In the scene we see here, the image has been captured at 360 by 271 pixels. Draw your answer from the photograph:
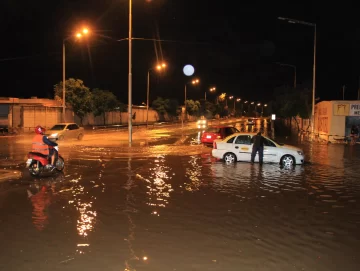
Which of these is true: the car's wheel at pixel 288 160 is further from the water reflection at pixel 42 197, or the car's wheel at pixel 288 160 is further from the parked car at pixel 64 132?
the parked car at pixel 64 132

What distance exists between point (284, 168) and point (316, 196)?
557 centimetres

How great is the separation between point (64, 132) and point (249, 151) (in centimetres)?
1707

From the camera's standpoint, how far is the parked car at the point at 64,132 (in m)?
29.3

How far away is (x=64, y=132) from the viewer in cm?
3027

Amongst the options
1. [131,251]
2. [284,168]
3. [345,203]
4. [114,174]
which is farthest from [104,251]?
[284,168]

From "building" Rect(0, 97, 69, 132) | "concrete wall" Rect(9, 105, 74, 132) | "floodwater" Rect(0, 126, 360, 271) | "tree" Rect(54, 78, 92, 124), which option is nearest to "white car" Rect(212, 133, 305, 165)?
"floodwater" Rect(0, 126, 360, 271)

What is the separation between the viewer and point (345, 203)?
380 inches

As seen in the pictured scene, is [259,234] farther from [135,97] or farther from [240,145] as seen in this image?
[135,97]

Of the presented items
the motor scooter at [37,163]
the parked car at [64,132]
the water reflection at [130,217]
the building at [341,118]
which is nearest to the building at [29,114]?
the parked car at [64,132]

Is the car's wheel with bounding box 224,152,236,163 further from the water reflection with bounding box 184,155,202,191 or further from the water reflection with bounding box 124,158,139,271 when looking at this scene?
the water reflection with bounding box 124,158,139,271

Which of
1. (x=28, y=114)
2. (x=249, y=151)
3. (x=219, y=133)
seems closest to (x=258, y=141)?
(x=249, y=151)

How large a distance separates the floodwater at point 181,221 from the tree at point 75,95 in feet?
132

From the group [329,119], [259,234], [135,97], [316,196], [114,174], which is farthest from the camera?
[135,97]

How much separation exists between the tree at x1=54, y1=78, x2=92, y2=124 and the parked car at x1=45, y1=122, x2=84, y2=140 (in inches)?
851
